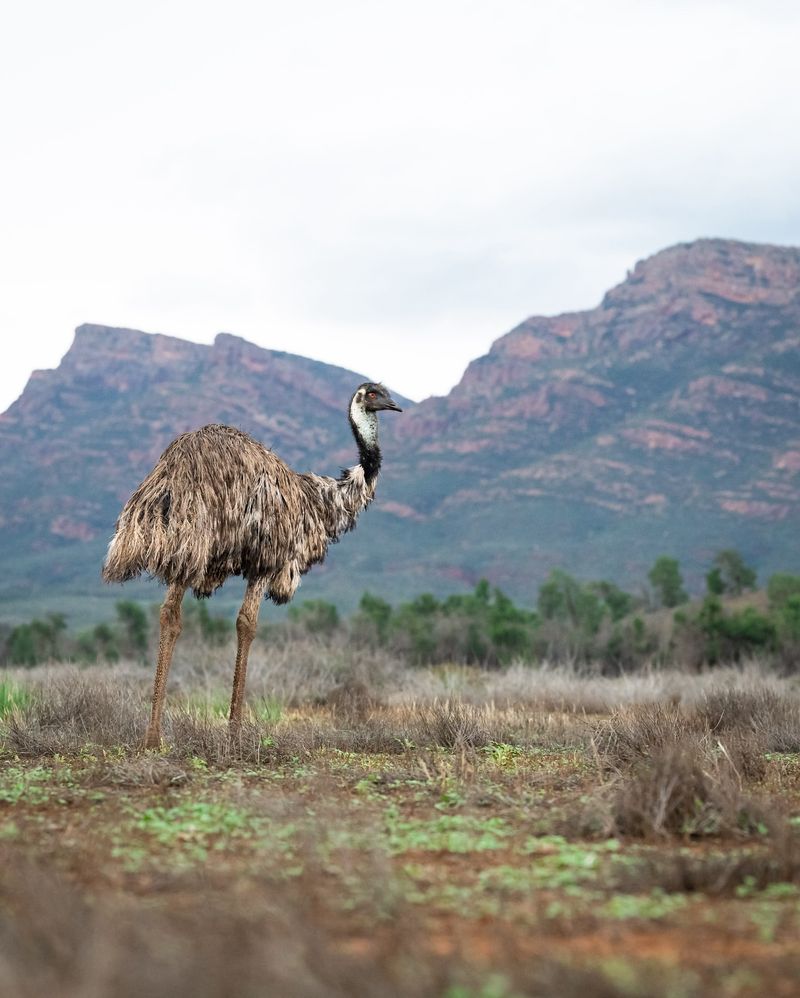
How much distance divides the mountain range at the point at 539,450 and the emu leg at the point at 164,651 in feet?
273

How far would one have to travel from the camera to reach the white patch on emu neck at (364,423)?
12539 millimetres

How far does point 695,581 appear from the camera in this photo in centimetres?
10919

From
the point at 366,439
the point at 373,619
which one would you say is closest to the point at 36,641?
the point at 373,619

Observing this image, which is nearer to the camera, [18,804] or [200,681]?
[18,804]

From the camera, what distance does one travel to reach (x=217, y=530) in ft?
32.8

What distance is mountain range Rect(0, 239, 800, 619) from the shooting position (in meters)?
115

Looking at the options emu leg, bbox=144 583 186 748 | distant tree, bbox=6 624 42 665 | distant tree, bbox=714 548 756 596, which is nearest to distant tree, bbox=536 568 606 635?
distant tree, bbox=714 548 756 596

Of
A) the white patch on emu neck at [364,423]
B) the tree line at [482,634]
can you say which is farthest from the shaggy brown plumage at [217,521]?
the tree line at [482,634]

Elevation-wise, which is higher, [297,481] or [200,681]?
[297,481]

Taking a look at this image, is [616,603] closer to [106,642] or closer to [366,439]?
[106,642]

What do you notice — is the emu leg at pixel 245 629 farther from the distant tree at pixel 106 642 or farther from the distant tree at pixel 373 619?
the distant tree at pixel 106 642

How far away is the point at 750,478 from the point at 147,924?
443 feet

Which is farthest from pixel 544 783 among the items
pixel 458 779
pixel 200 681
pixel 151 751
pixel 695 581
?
pixel 695 581

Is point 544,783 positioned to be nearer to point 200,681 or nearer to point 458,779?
point 458,779
